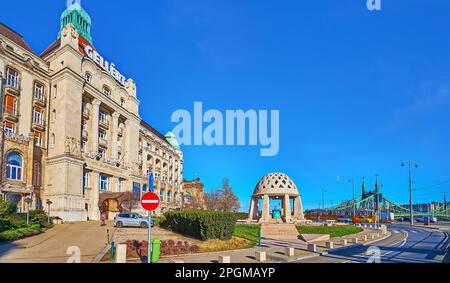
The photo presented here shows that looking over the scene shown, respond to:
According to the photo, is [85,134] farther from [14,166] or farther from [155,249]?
[155,249]

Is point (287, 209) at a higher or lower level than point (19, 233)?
lower

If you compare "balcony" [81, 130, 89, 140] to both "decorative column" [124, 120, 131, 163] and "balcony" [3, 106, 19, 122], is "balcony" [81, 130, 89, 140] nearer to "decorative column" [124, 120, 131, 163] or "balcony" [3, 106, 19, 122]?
"balcony" [3, 106, 19, 122]

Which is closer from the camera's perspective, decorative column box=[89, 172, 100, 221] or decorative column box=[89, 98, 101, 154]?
decorative column box=[89, 172, 100, 221]

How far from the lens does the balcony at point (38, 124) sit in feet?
114

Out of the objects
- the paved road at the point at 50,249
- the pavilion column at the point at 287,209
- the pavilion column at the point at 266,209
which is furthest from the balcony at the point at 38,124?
the pavilion column at the point at 287,209

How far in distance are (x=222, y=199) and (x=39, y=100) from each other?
43882 millimetres

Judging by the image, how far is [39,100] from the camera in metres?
35.6

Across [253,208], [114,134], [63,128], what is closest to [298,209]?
[253,208]

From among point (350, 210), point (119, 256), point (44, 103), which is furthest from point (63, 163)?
point (350, 210)

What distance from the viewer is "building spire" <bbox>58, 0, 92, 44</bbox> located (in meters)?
48.3

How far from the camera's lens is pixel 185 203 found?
2926 inches

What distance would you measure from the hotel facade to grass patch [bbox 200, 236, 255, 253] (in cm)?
1858

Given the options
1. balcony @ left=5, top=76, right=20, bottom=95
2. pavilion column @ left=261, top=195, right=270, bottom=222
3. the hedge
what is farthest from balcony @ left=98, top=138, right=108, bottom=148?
the hedge
